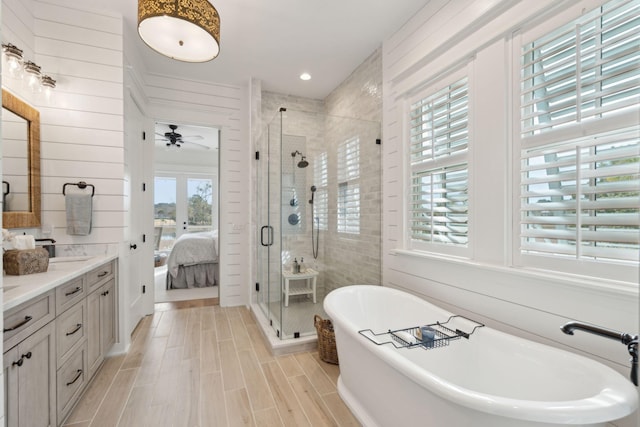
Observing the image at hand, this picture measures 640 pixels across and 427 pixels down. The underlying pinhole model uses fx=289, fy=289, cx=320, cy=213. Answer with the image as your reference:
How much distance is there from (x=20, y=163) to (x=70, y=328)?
135 cm

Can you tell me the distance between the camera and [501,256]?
1.79 metres

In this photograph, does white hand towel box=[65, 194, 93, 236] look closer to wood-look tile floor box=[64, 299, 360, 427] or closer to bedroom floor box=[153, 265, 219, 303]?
wood-look tile floor box=[64, 299, 360, 427]

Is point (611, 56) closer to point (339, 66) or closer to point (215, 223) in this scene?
point (339, 66)

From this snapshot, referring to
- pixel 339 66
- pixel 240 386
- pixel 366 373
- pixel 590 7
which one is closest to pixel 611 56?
pixel 590 7

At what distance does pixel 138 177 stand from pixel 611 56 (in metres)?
3.96

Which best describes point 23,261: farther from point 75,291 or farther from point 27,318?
point 27,318

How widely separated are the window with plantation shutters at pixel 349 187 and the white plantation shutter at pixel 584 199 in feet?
5.90

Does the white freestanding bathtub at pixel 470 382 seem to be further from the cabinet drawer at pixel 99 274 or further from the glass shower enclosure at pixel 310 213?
the cabinet drawer at pixel 99 274

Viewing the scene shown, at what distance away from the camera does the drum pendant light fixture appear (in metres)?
1.64

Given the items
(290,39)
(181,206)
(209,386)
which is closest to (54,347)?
(209,386)

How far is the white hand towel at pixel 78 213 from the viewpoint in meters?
2.39

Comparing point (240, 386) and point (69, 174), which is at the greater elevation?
point (69, 174)

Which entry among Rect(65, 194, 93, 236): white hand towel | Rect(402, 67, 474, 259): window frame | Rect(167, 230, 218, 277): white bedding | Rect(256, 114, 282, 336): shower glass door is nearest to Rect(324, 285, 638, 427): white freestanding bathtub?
Rect(402, 67, 474, 259): window frame

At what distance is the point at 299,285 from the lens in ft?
10.8
